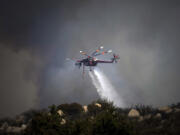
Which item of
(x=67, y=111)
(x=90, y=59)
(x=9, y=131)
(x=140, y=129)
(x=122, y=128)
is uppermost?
(x=90, y=59)

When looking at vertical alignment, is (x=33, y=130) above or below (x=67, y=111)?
below

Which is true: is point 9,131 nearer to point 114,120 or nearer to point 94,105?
point 94,105

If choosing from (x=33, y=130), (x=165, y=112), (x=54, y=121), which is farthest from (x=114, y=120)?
(x=165, y=112)

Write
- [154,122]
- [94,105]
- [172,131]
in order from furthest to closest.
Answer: [94,105], [154,122], [172,131]

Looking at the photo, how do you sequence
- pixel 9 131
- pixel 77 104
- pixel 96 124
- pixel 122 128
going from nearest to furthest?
1. pixel 122 128
2. pixel 96 124
3. pixel 9 131
4. pixel 77 104

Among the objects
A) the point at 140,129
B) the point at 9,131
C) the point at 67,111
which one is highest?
the point at 67,111

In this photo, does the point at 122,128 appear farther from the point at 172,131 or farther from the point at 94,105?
the point at 94,105

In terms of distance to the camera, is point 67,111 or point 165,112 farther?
point 67,111

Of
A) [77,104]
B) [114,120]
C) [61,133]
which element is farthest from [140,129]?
[77,104]

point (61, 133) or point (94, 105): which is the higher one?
point (94, 105)

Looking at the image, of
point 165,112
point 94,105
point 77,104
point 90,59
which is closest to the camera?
point 165,112
